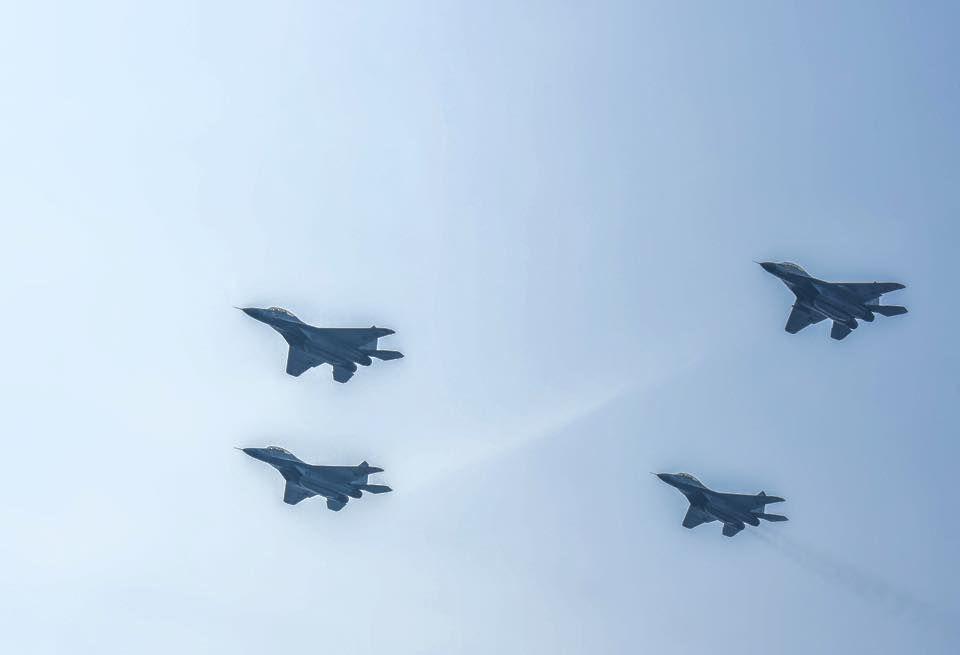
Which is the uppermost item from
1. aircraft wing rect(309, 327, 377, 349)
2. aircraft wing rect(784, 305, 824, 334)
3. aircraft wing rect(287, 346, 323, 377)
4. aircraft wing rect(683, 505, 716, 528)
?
aircraft wing rect(784, 305, 824, 334)

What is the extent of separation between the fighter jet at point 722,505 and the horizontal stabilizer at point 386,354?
28.7 m

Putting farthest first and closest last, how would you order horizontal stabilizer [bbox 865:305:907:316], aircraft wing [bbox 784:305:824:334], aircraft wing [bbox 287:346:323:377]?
1. aircraft wing [bbox 784:305:824:334]
2. aircraft wing [bbox 287:346:323:377]
3. horizontal stabilizer [bbox 865:305:907:316]

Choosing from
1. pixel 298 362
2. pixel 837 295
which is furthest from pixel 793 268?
pixel 298 362

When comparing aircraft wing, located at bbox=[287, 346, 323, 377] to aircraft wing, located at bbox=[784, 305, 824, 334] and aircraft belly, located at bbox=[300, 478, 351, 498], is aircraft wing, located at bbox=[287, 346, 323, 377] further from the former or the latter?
aircraft wing, located at bbox=[784, 305, 824, 334]

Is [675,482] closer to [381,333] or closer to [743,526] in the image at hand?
[743,526]

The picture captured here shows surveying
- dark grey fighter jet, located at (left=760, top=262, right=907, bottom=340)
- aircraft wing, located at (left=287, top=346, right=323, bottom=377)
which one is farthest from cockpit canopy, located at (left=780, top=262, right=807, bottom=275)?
aircraft wing, located at (left=287, top=346, right=323, bottom=377)

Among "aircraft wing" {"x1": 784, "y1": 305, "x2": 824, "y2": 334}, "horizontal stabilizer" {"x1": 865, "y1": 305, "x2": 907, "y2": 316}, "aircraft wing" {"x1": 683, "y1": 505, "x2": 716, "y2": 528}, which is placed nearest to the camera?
"horizontal stabilizer" {"x1": 865, "y1": 305, "x2": 907, "y2": 316}

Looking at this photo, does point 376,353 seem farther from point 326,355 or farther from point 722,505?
point 722,505

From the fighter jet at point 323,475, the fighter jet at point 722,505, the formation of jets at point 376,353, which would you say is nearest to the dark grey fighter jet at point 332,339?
the formation of jets at point 376,353

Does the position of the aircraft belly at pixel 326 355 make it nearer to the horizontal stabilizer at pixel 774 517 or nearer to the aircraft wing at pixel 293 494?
the aircraft wing at pixel 293 494

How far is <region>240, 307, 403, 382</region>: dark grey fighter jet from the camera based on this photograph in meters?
114

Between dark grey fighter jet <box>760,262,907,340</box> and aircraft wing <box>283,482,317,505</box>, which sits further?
aircraft wing <box>283,482,317,505</box>

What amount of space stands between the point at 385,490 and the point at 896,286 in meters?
49.8

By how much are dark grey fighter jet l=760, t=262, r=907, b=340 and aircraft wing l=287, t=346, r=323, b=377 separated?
4355cm
